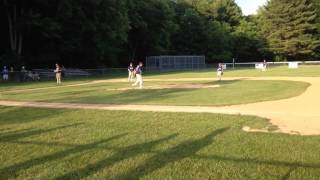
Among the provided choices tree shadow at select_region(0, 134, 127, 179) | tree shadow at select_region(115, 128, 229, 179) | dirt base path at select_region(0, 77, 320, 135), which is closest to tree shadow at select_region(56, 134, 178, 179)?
tree shadow at select_region(115, 128, 229, 179)

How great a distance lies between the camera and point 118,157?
9.69 meters

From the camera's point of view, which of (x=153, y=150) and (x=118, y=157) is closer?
(x=118, y=157)

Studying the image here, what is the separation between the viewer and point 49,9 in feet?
195

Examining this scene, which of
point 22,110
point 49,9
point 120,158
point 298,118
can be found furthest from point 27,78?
point 120,158

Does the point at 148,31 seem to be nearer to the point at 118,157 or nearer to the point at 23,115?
the point at 23,115

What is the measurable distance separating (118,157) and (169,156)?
3.29 feet

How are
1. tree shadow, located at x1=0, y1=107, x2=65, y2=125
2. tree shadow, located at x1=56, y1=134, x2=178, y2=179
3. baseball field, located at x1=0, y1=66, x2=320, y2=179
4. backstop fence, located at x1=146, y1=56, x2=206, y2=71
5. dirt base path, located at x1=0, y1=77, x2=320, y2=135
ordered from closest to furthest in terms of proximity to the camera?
1. tree shadow, located at x1=56, y1=134, x2=178, y2=179
2. baseball field, located at x1=0, y1=66, x2=320, y2=179
3. dirt base path, located at x1=0, y1=77, x2=320, y2=135
4. tree shadow, located at x1=0, y1=107, x2=65, y2=125
5. backstop fence, located at x1=146, y1=56, x2=206, y2=71

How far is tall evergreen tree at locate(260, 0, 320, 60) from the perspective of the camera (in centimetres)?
9388

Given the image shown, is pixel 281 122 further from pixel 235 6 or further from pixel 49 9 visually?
pixel 235 6

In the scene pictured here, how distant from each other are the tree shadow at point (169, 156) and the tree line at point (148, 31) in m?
45.4

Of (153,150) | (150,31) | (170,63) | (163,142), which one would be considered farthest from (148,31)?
(153,150)

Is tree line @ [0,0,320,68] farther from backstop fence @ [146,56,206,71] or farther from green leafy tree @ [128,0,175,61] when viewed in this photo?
backstop fence @ [146,56,206,71]

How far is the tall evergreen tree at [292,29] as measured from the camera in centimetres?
9388

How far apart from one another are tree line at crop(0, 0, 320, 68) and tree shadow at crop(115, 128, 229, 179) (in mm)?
45377
